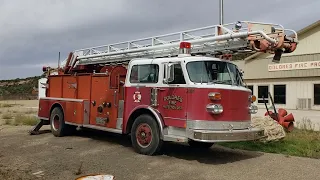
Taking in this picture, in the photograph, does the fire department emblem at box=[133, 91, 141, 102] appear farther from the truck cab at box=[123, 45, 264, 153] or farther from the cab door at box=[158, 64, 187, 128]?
the cab door at box=[158, 64, 187, 128]

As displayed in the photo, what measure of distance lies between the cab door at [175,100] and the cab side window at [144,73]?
0.39 meters

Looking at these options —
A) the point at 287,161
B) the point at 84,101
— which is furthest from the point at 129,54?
the point at 287,161

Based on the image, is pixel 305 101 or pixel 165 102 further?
pixel 305 101

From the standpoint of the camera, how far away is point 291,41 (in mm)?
8320

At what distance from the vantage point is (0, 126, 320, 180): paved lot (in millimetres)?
7090

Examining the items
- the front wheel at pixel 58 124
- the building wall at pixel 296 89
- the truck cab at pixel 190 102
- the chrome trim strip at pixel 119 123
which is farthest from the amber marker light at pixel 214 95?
the building wall at pixel 296 89

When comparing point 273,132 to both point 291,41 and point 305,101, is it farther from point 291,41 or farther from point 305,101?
point 305,101

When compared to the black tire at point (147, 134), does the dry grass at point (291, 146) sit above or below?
below

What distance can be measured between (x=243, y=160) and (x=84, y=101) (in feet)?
16.6

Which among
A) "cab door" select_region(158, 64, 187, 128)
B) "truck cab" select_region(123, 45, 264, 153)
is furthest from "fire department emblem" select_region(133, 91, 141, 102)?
"cab door" select_region(158, 64, 187, 128)

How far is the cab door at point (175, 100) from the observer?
26.9ft

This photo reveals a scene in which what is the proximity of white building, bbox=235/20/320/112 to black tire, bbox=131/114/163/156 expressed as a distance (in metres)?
A: 18.4

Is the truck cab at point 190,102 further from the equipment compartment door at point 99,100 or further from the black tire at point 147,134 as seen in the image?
the equipment compartment door at point 99,100

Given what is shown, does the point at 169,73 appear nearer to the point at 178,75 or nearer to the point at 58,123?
the point at 178,75
